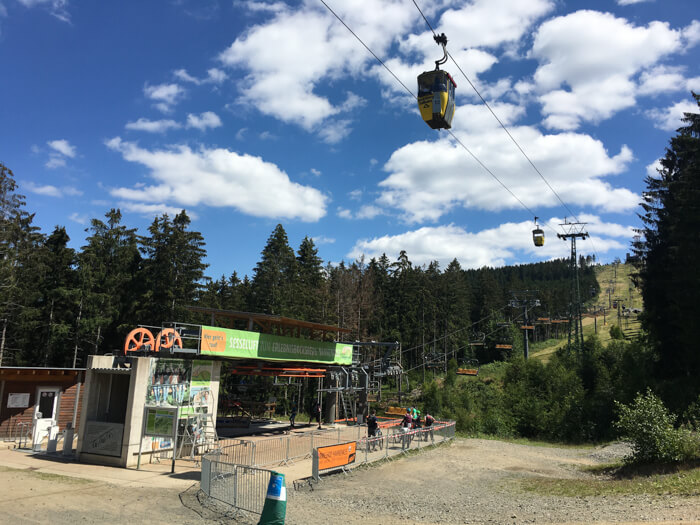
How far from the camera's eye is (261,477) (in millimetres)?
11141

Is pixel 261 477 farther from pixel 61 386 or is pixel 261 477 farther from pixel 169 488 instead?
pixel 61 386

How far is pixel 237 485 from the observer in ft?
36.7

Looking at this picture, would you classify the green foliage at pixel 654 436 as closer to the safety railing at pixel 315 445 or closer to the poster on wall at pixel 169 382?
the safety railing at pixel 315 445

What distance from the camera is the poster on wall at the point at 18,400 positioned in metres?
21.3

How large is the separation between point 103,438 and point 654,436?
20.2 m

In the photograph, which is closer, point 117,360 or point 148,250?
point 117,360

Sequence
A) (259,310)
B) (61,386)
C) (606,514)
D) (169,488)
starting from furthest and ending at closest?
(259,310) → (61,386) → (169,488) → (606,514)

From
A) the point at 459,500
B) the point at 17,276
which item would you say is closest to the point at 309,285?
the point at 17,276

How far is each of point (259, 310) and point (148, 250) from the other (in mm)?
13547

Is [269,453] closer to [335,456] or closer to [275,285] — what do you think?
[335,456]

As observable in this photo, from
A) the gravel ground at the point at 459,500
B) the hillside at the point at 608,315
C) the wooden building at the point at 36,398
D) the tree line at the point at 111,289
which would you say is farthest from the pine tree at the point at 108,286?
the hillside at the point at 608,315

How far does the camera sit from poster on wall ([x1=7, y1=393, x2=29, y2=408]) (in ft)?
70.0

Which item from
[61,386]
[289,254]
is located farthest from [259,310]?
[61,386]

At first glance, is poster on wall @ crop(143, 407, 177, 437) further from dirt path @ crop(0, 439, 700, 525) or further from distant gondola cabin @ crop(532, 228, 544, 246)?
distant gondola cabin @ crop(532, 228, 544, 246)
